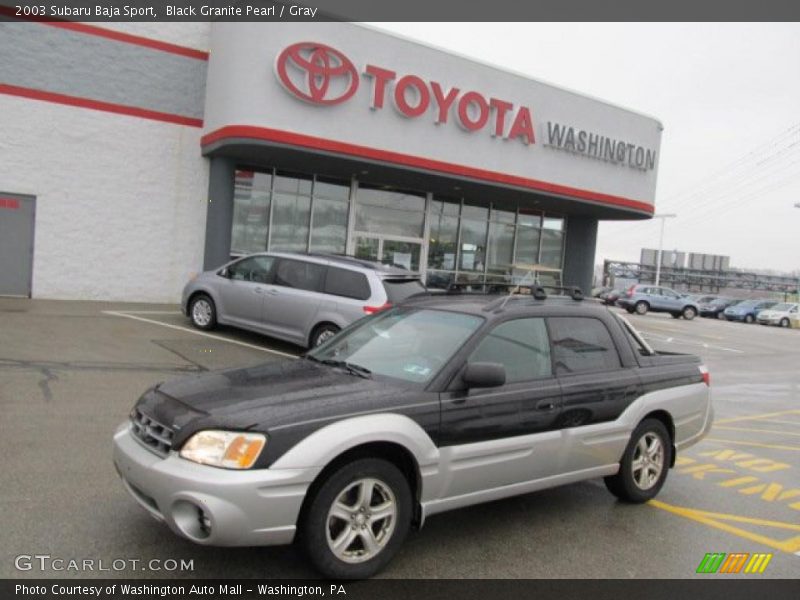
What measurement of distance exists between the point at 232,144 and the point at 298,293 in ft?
17.8

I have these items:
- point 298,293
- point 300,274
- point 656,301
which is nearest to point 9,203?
point 300,274

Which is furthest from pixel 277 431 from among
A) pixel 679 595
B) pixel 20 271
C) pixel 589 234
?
pixel 589 234

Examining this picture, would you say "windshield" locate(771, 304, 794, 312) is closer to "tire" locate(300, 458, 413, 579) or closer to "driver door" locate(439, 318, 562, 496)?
"driver door" locate(439, 318, 562, 496)

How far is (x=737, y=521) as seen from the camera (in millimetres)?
5059

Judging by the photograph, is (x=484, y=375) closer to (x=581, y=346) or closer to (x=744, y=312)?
(x=581, y=346)

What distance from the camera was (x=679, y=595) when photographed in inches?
148

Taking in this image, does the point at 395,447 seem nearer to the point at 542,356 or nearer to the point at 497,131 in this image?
the point at 542,356

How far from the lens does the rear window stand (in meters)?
10.1

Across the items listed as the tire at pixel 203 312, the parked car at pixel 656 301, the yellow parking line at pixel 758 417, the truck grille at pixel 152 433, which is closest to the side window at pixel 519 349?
the truck grille at pixel 152 433

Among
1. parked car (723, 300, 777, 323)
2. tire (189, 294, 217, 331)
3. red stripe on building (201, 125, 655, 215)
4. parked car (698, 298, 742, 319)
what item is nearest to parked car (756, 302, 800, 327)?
parked car (723, 300, 777, 323)

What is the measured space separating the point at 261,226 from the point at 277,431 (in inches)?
556

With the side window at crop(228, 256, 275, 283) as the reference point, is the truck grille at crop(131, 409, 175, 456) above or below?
below

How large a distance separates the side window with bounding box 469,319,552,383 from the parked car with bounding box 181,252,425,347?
4.98 meters

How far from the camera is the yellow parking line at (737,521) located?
4668 mm
